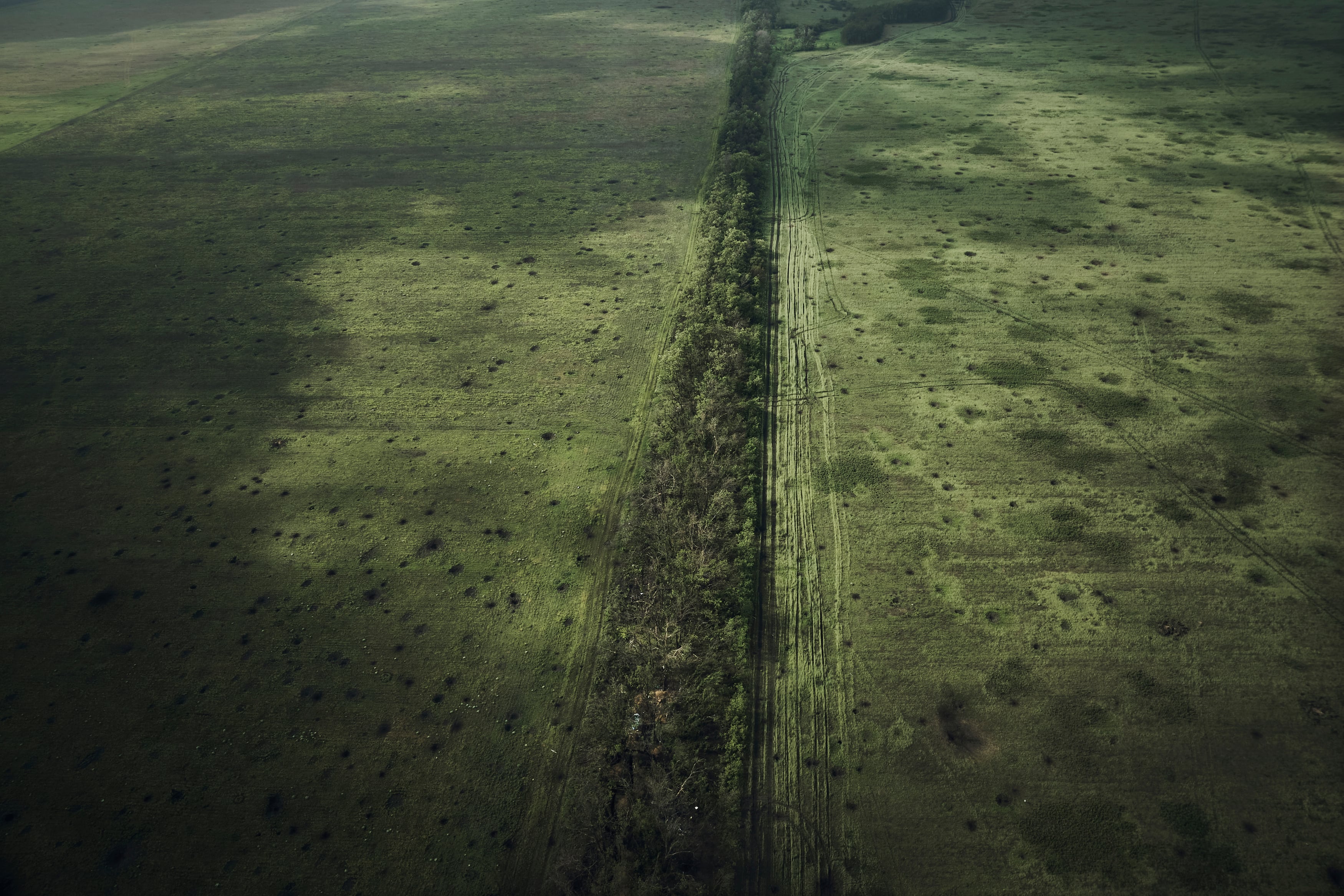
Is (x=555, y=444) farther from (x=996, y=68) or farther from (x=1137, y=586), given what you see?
(x=996, y=68)

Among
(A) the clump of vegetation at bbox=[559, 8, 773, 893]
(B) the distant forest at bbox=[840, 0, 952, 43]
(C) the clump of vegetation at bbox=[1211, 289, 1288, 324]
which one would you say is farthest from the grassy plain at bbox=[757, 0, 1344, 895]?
(B) the distant forest at bbox=[840, 0, 952, 43]

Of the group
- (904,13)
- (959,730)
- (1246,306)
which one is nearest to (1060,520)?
(959,730)

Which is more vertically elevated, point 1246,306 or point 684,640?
point 1246,306

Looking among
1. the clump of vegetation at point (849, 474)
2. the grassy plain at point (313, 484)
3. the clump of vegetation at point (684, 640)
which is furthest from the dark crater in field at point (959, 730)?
the grassy plain at point (313, 484)

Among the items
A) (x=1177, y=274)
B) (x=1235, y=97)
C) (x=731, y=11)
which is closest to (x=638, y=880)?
(x=1177, y=274)

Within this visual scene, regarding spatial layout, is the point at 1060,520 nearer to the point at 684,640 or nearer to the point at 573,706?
the point at 684,640

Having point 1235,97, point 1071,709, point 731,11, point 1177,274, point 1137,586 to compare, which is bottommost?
point 1071,709

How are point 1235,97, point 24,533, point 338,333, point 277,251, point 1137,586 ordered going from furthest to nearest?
point 1235,97 < point 277,251 < point 338,333 < point 24,533 < point 1137,586
